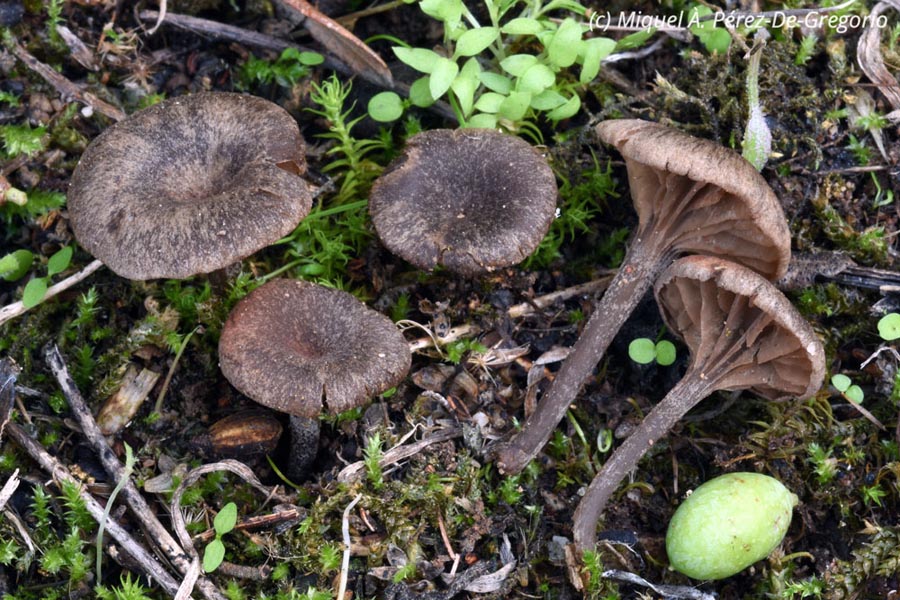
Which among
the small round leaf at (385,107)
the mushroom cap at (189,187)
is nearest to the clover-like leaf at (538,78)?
the small round leaf at (385,107)

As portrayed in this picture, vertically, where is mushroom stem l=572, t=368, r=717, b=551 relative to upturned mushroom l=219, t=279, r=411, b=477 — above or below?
below

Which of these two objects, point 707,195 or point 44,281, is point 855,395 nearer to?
point 707,195

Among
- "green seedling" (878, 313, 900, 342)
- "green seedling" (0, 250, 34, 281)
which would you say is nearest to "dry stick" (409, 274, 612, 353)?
"green seedling" (878, 313, 900, 342)

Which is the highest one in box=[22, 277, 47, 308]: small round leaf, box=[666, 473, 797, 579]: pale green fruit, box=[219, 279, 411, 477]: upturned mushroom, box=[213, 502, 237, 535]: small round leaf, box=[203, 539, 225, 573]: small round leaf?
box=[219, 279, 411, 477]: upturned mushroom

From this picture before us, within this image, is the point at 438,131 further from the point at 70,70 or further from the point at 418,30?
the point at 70,70

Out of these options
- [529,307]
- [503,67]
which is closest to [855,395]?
[529,307]

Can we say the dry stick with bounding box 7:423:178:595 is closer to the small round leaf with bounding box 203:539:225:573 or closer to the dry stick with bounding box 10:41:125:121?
the small round leaf with bounding box 203:539:225:573

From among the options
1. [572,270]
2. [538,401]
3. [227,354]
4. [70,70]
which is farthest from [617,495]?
[70,70]
